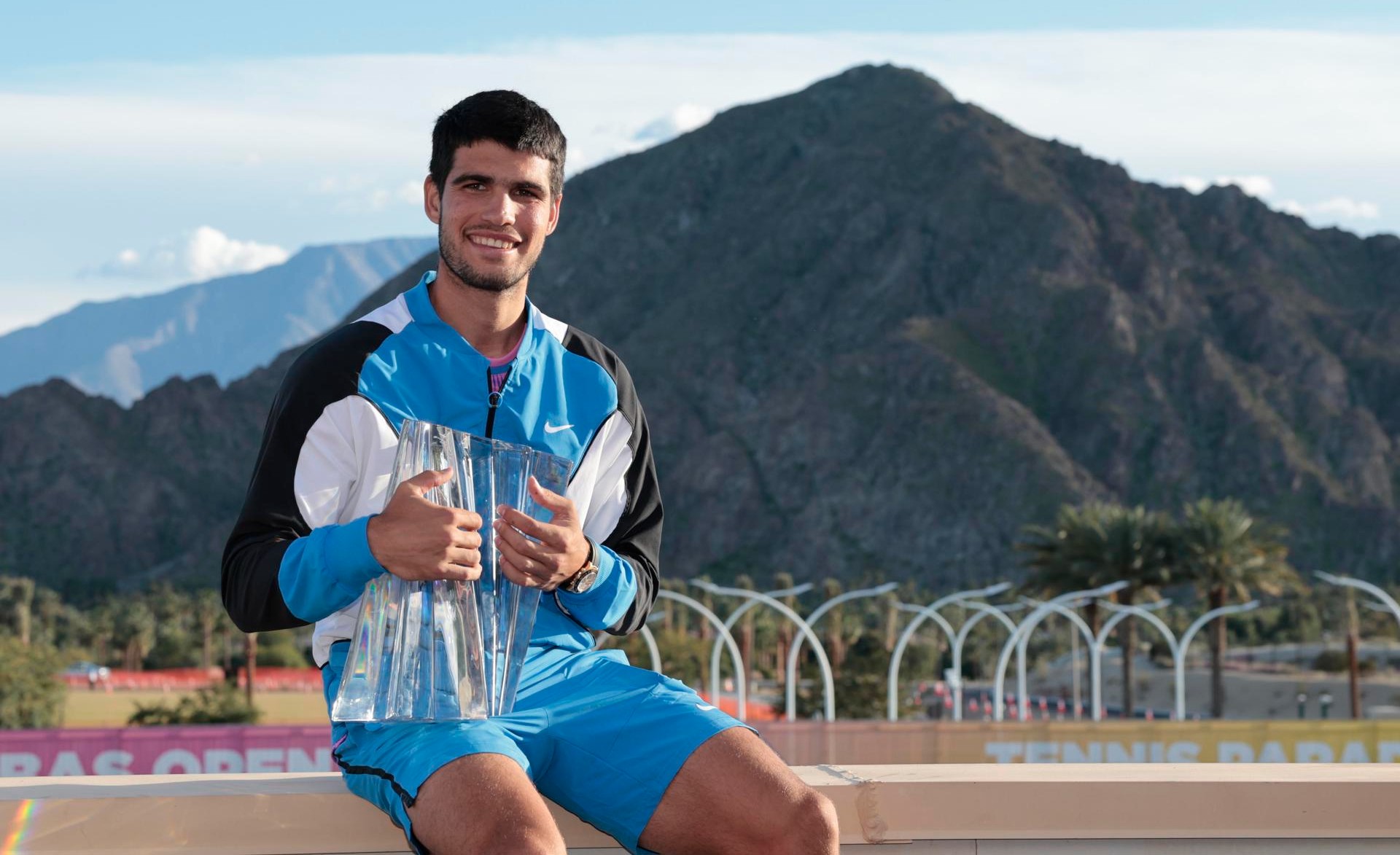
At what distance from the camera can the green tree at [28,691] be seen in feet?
194

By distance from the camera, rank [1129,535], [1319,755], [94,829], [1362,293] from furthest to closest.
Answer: [1362,293] → [1129,535] → [1319,755] → [94,829]

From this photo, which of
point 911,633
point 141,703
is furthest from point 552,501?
point 141,703

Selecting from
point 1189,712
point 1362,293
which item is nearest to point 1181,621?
point 1189,712

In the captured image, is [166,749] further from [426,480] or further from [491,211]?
[426,480]

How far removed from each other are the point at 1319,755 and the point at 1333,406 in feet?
463

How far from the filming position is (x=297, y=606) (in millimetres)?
3410

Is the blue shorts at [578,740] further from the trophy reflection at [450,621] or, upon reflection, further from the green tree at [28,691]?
the green tree at [28,691]

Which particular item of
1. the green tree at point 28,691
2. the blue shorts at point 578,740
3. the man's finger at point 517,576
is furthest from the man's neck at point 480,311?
the green tree at point 28,691

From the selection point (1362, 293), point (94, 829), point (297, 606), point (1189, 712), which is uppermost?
point (1362, 293)

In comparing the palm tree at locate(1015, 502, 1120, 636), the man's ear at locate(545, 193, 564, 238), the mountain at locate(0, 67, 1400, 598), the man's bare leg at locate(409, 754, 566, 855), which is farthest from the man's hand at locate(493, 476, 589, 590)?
the mountain at locate(0, 67, 1400, 598)

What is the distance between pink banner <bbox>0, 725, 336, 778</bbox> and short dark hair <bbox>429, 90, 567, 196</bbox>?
13927mm

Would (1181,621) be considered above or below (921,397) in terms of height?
below

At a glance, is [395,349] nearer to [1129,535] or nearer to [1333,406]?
[1129,535]

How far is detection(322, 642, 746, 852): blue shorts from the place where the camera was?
3393 mm
